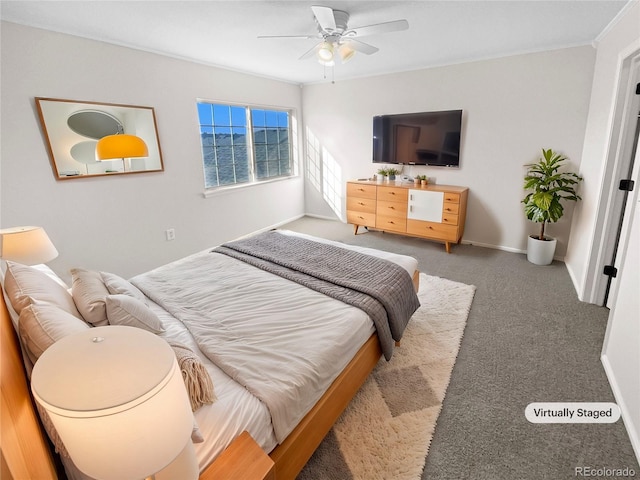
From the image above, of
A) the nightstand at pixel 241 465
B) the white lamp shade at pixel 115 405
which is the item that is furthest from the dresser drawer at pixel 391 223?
the white lamp shade at pixel 115 405

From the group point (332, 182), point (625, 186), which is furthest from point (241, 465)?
point (332, 182)

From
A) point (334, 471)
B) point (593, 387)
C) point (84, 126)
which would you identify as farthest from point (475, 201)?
point (84, 126)

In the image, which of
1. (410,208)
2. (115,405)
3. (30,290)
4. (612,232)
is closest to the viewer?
(115,405)

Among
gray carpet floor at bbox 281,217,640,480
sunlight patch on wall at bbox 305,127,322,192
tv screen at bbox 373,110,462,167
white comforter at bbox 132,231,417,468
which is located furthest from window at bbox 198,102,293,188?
gray carpet floor at bbox 281,217,640,480

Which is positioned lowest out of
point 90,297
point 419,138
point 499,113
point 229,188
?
point 90,297

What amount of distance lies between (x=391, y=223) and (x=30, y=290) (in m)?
3.90

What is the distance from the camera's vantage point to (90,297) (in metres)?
1.42

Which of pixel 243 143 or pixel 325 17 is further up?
pixel 325 17

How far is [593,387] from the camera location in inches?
73.0

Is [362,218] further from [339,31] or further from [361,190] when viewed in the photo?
[339,31]

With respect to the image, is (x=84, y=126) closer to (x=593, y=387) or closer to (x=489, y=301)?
(x=489, y=301)

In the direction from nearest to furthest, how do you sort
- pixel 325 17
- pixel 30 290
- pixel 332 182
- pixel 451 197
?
pixel 30 290 < pixel 325 17 < pixel 451 197 < pixel 332 182

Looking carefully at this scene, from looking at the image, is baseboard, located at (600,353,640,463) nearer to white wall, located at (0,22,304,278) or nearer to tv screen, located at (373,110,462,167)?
tv screen, located at (373,110,462,167)

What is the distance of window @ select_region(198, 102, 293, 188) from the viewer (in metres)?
4.20
